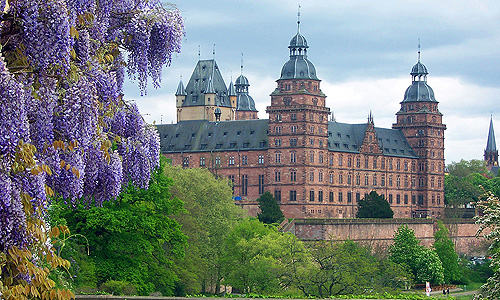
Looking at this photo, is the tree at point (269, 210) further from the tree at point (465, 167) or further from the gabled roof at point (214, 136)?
the tree at point (465, 167)

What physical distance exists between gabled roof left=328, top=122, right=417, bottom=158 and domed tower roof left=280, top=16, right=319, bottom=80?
9359 mm

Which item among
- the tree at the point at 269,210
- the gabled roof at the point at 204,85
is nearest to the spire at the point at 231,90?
the gabled roof at the point at 204,85

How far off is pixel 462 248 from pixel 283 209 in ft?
81.6

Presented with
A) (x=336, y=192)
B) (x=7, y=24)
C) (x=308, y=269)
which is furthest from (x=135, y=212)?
(x=336, y=192)

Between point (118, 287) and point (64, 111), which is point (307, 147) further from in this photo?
point (64, 111)

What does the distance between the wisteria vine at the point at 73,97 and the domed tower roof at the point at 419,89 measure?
104 metres

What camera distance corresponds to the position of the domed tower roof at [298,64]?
95.2 meters

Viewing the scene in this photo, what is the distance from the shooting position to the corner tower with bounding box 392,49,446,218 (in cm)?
11300

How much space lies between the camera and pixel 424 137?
113 meters

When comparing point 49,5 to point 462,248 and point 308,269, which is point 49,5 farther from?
point 462,248

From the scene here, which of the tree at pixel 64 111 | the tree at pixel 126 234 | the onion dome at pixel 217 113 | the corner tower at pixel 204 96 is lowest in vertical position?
the tree at pixel 126 234

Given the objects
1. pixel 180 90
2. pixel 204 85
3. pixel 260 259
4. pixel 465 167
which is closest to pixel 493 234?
pixel 260 259

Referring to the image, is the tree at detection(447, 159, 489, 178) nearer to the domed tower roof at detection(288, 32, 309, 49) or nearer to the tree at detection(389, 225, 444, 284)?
the domed tower roof at detection(288, 32, 309, 49)

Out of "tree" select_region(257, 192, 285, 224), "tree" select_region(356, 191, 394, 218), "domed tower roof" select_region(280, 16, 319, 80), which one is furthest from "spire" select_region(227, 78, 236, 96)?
"tree" select_region(257, 192, 285, 224)
